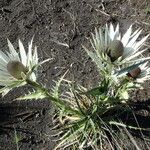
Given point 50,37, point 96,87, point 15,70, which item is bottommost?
point 96,87

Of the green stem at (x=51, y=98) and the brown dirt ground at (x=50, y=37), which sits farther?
the brown dirt ground at (x=50, y=37)

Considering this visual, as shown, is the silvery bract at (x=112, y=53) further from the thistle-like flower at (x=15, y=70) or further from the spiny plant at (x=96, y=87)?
the thistle-like flower at (x=15, y=70)

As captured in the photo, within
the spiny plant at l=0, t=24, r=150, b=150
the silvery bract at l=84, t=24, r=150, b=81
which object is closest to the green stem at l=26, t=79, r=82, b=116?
the spiny plant at l=0, t=24, r=150, b=150

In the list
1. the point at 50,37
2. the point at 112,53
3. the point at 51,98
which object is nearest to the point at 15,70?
the point at 51,98

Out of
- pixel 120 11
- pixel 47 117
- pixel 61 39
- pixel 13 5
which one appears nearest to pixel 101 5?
pixel 120 11

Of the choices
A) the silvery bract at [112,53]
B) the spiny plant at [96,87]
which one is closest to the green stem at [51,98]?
the spiny plant at [96,87]

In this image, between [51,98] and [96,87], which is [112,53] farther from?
[51,98]

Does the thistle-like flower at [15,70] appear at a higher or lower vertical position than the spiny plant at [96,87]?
higher
